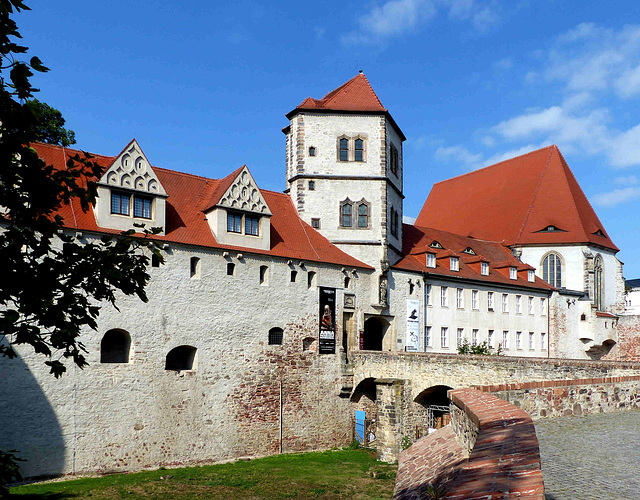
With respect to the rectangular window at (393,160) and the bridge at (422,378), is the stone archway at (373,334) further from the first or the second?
the rectangular window at (393,160)

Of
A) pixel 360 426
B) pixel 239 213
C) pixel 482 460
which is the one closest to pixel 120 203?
→ pixel 239 213

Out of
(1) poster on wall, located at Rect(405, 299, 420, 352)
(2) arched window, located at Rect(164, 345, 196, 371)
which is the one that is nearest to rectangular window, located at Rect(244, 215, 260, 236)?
(2) arched window, located at Rect(164, 345, 196, 371)

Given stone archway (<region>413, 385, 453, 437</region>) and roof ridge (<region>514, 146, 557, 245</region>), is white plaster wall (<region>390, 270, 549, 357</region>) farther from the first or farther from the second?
roof ridge (<region>514, 146, 557, 245</region>)

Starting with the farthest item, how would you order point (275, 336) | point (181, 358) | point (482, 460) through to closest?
point (275, 336), point (181, 358), point (482, 460)

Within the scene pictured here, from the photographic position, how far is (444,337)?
3662cm

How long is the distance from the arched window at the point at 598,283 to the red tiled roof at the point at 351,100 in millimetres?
23907

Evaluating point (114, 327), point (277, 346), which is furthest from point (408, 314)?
point (114, 327)

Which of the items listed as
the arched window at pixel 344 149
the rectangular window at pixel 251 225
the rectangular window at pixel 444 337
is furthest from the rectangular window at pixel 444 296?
the rectangular window at pixel 251 225

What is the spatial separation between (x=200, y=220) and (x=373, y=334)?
41.0 feet

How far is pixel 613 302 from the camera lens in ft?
163

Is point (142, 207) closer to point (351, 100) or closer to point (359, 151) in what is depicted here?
point (359, 151)

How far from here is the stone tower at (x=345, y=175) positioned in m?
33.2

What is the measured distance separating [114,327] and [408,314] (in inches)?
655

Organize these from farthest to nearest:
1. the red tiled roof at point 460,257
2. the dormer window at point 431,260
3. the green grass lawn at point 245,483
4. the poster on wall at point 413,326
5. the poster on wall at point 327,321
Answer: the dormer window at point 431,260, the red tiled roof at point 460,257, the poster on wall at point 413,326, the poster on wall at point 327,321, the green grass lawn at point 245,483
